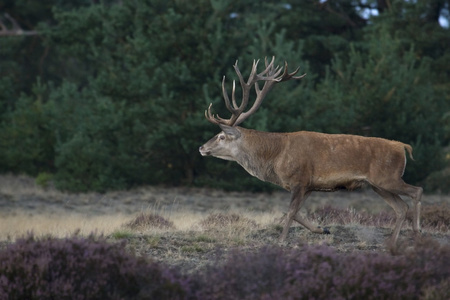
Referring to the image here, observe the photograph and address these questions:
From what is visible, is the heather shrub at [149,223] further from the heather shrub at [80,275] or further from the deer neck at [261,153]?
the heather shrub at [80,275]

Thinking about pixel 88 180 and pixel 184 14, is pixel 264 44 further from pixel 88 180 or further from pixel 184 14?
pixel 88 180

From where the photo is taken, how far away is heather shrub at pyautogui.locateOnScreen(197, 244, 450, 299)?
6277mm

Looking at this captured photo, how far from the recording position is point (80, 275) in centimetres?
642

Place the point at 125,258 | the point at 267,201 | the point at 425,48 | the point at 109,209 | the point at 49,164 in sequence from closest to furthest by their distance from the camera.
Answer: the point at 125,258, the point at 109,209, the point at 267,201, the point at 49,164, the point at 425,48

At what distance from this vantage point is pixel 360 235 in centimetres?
1017

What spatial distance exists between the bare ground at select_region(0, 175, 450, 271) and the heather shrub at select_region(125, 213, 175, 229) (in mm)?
192

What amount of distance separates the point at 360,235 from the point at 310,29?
20969 mm

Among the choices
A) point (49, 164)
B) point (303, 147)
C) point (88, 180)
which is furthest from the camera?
point (49, 164)

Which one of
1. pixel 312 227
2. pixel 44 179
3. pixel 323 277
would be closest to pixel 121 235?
pixel 312 227

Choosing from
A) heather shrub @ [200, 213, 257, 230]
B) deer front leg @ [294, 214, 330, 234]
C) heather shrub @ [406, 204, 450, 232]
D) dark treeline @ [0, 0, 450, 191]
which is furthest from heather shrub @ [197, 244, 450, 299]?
dark treeline @ [0, 0, 450, 191]

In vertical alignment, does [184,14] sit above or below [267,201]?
above

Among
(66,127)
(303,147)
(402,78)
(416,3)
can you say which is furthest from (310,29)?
(303,147)

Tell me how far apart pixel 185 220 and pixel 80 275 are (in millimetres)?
6578

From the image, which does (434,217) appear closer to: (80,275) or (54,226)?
(54,226)
